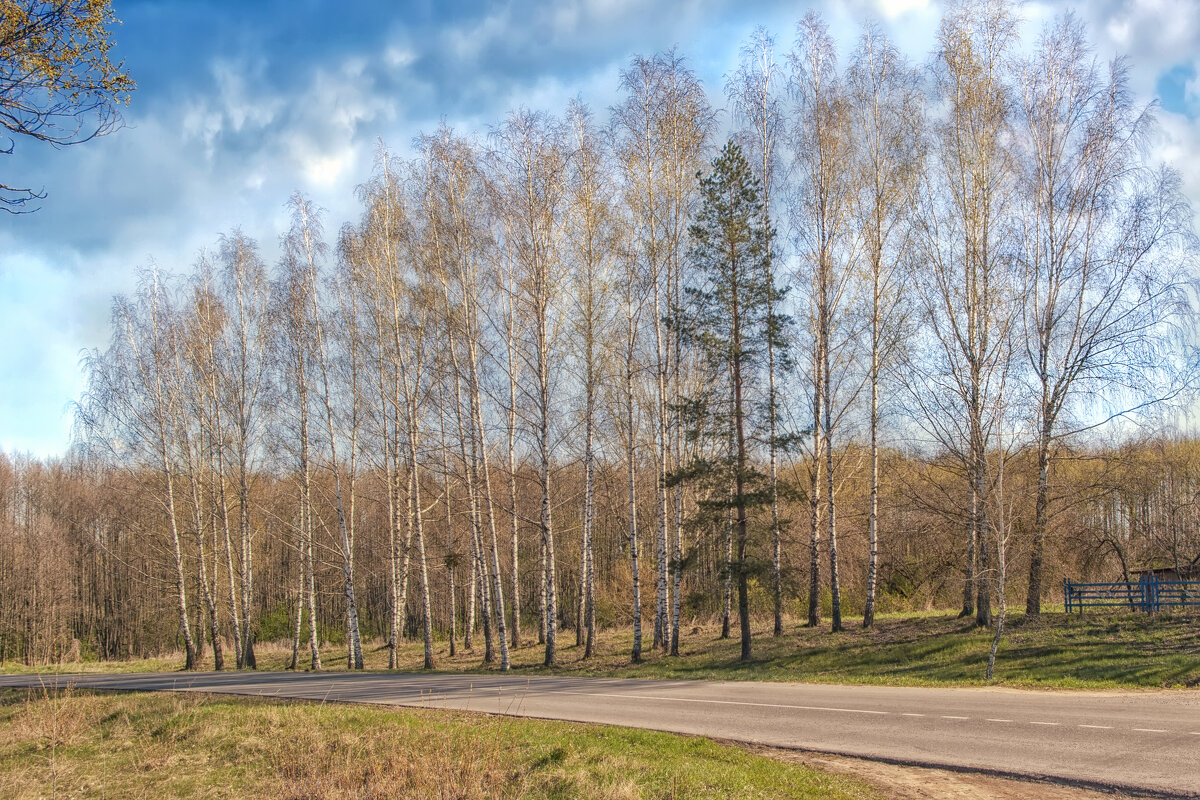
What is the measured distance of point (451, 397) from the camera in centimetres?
2628

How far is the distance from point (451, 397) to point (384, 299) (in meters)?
4.22

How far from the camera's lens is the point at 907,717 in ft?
36.0

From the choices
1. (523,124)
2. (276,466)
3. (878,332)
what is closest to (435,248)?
(523,124)

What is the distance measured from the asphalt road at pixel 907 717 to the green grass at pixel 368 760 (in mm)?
1554

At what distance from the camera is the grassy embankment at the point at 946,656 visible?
1560cm

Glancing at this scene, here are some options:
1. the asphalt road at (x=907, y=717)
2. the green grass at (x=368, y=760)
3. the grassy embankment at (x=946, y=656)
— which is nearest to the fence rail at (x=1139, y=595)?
the grassy embankment at (x=946, y=656)

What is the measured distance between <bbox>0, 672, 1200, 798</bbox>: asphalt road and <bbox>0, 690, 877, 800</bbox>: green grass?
5.10ft

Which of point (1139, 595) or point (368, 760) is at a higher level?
point (368, 760)

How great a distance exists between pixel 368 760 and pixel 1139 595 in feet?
81.3

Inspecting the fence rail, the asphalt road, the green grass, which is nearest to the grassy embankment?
the fence rail

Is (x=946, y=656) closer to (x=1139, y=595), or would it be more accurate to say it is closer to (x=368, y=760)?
(x=1139, y=595)

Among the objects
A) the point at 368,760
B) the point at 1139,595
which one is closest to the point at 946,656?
the point at 1139,595

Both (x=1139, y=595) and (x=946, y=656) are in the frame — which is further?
(x=1139, y=595)

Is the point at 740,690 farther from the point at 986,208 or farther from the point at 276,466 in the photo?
the point at 276,466
